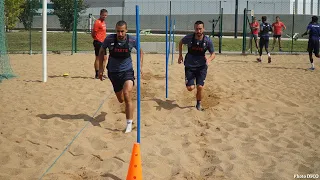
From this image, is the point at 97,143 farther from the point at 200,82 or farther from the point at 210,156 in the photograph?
the point at 200,82

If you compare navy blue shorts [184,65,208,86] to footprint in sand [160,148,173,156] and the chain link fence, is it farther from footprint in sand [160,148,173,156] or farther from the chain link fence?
the chain link fence

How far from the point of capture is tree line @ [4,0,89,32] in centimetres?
1923

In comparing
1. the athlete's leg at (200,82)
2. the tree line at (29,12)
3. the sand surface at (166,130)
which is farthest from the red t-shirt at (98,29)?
the tree line at (29,12)

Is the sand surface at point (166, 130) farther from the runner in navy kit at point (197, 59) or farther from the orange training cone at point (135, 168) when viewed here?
the runner in navy kit at point (197, 59)

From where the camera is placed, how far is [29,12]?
18516 mm

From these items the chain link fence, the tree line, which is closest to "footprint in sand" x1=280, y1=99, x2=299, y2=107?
the tree line

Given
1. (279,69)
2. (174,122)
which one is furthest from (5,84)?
(279,69)

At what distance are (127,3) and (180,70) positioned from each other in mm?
36356

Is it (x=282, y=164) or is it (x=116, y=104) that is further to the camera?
(x=116, y=104)

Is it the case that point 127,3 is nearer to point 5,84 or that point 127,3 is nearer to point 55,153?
point 5,84

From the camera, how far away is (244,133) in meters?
5.58

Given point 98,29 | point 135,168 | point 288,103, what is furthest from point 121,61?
point 98,29

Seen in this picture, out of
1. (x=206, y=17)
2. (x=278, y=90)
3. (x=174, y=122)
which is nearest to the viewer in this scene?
(x=174, y=122)

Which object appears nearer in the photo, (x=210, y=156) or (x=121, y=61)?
(x=210, y=156)
